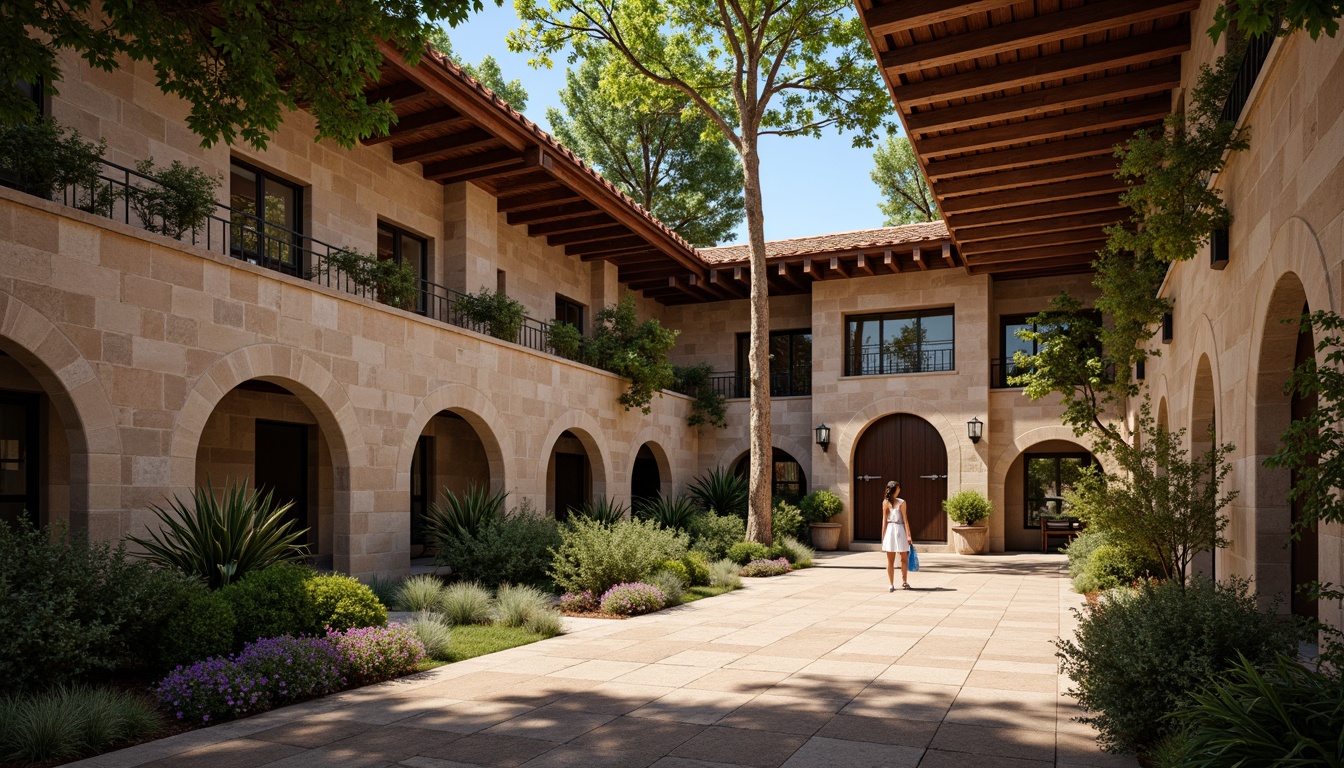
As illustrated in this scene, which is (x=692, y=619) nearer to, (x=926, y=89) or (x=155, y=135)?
(x=926, y=89)

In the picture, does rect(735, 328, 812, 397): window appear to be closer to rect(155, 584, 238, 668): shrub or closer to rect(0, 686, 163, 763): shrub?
rect(155, 584, 238, 668): shrub

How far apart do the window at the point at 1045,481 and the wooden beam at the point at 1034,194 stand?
336 inches

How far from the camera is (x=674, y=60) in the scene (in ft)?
61.1

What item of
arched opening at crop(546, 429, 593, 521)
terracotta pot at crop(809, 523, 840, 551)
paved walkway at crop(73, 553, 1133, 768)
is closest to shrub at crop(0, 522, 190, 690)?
paved walkway at crop(73, 553, 1133, 768)

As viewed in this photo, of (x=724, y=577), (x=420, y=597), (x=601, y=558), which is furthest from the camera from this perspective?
(x=724, y=577)

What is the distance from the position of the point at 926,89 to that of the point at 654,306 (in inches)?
560

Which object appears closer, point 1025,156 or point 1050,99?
point 1050,99

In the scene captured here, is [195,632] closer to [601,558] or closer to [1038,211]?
[601,558]

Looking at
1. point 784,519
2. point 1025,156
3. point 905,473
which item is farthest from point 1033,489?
point 1025,156

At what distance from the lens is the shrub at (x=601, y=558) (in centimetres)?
1143

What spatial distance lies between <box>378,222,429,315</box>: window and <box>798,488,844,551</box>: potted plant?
1040cm

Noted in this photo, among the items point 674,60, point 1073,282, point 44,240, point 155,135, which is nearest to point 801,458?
point 1073,282

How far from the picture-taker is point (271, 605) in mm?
7676

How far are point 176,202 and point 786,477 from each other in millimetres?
16989
